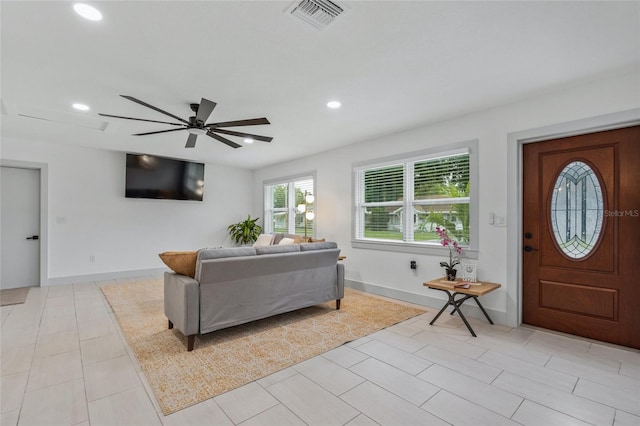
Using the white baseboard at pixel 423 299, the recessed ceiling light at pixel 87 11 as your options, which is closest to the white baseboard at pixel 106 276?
the white baseboard at pixel 423 299

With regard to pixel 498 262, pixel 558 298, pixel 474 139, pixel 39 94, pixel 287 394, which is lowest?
pixel 287 394

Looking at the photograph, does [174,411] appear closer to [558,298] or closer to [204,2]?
[204,2]

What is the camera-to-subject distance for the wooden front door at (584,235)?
2.84 meters

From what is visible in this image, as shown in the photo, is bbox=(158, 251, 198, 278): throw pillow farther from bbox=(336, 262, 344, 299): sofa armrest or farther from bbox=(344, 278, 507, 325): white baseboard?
bbox=(344, 278, 507, 325): white baseboard

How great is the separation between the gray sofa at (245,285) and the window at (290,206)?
2.14 metres

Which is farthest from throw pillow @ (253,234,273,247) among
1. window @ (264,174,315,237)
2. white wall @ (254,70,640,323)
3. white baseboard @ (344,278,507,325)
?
white baseboard @ (344,278,507,325)

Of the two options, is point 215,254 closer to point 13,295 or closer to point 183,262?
point 183,262

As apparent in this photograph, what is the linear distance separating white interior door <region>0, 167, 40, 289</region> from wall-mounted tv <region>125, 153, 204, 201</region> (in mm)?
1441

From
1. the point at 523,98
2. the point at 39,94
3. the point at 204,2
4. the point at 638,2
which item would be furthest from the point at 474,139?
the point at 39,94

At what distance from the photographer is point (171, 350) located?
279 cm

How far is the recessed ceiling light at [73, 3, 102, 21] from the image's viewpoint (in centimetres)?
190

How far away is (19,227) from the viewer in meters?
5.23

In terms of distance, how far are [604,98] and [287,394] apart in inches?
150

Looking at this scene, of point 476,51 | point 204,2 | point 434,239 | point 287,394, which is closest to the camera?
point 204,2
